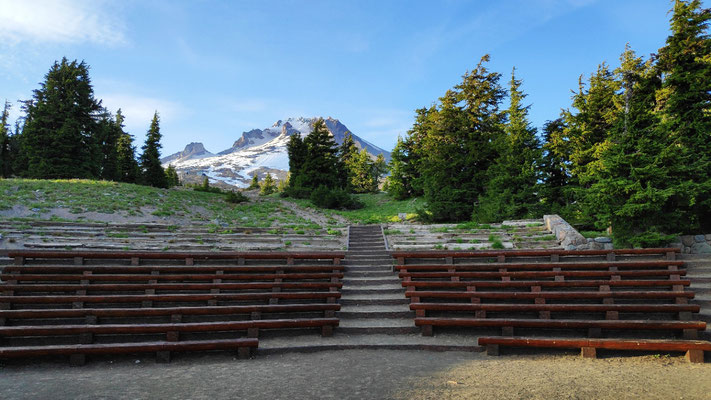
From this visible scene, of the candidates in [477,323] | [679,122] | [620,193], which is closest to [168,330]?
[477,323]

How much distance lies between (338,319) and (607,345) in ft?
14.1

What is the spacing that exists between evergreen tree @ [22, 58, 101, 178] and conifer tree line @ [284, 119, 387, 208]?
58.1 ft

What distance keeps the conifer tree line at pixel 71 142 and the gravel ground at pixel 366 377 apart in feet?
105

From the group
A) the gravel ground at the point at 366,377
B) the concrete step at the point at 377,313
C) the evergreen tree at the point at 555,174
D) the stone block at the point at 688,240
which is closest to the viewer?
the gravel ground at the point at 366,377

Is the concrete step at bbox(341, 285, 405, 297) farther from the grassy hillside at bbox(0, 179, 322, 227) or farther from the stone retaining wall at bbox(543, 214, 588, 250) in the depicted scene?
the grassy hillside at bbox(0, 179, 322, 227)

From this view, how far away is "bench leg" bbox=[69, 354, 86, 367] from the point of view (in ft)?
18.3

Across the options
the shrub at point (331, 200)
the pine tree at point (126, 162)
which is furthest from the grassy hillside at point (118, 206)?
the pine tree at point (126, 162)

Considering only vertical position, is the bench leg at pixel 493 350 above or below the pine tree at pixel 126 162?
below

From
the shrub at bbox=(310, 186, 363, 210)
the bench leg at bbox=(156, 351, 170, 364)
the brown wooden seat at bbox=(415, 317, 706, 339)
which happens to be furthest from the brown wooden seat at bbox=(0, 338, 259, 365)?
the shrub at bbox=(310, 186, 363, 210)

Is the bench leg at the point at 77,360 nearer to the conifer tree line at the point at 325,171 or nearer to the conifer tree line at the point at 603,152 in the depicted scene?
the conifer tree line at the point at 603,152

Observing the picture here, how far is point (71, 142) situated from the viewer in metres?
31.1

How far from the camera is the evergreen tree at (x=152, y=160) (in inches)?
Answer: 1502

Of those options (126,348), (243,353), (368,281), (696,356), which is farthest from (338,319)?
(696,356)

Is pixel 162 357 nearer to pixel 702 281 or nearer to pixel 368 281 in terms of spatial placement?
pixel 368 281
